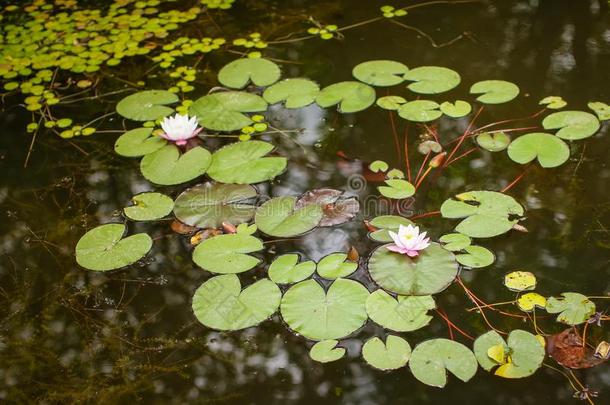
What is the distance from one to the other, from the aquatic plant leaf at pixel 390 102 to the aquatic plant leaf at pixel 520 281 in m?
1.07

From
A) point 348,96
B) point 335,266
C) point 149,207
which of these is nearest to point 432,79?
point 348,96

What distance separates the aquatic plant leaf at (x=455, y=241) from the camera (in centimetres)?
208

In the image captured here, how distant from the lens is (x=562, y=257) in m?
2.07

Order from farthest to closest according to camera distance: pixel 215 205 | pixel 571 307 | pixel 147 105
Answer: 1. pixel 147 105
2. pixel 215 205
3. pixel 571 307

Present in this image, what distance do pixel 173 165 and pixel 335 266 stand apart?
0.90 metres

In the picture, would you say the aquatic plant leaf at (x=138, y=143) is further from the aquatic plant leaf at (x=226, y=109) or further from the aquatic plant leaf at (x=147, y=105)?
the aquatic plant leaf at (x=226, y=109)

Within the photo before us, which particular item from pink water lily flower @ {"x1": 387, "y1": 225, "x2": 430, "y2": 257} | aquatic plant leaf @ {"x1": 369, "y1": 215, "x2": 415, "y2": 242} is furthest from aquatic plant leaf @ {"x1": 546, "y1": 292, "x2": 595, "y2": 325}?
aquatic plant leaf @ {"x1": 369, "y1": 215, "x2": 415, "y2": 242}

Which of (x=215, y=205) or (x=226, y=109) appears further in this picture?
(x=226, y=109)

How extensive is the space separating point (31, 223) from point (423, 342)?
163 centimetres

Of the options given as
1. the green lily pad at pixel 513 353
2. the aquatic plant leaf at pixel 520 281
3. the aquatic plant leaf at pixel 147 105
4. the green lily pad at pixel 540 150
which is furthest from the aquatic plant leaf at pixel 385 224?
the aquatic plant leaf at pixel 147 105

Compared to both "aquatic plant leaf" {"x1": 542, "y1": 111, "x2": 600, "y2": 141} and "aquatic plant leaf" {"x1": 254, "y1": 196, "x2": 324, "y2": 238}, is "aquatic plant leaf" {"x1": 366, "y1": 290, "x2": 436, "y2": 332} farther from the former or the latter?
"aquatic plant leaf" {"x1": 542, "y1": 111, "x2": 600, "y2": 141}

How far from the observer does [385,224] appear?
7.21 feet

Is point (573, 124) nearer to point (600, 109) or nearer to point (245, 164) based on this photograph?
point (600, 109)

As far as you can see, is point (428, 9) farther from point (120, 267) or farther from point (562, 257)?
point (120, 267)
